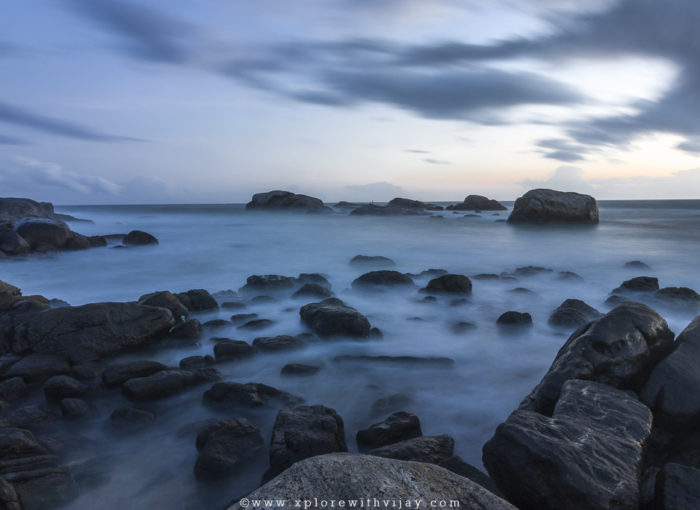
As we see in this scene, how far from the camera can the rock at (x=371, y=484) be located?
1.92 m

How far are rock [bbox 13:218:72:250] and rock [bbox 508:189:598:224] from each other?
79.5 ft

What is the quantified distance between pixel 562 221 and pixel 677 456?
26.2m

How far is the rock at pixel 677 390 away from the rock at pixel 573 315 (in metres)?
2.94

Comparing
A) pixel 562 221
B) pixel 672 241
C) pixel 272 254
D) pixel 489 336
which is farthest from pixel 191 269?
pixel 562 221

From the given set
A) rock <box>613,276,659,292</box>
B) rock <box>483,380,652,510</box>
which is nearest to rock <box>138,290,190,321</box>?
rock <box>483,380,652,510</box>

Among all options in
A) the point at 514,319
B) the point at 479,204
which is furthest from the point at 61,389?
the point at 479,204

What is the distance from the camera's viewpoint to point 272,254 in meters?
15.8

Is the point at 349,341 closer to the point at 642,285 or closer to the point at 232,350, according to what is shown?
the point at 232,350

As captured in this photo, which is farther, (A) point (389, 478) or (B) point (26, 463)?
(B) point (26, 463)

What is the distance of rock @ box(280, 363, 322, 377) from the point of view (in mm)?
5047

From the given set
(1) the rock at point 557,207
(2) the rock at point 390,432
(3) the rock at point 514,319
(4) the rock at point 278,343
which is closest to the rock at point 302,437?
(2) the rock at point 390,432

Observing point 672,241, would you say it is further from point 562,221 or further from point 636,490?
point 636,490

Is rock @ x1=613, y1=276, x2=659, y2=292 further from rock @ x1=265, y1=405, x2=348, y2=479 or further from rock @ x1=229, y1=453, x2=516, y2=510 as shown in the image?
rock @ x1=229, y1=453, x2=516, y2=510

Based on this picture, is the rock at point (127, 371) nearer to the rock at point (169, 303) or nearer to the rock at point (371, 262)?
the rock at point (169, 303)
